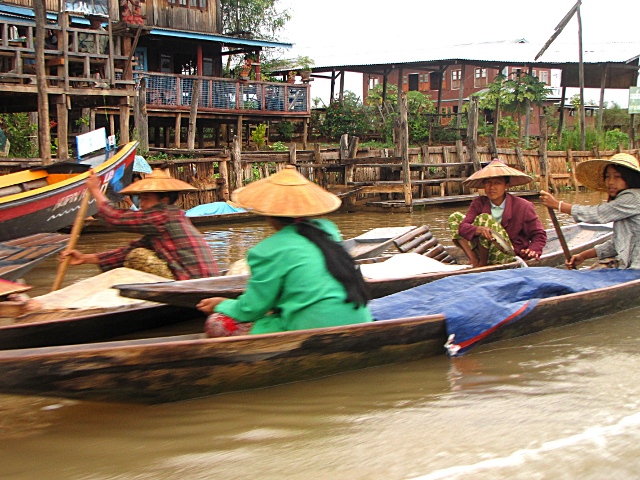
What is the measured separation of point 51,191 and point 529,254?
581 cm

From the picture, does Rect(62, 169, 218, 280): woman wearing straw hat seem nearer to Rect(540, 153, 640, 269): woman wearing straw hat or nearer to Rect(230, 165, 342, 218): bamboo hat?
Rect(230, 165, 342, 218): bamboo hat

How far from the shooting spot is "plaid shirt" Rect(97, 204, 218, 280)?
504 centimetres

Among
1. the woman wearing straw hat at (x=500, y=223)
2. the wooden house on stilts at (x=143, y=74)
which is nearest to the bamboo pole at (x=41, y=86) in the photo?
the wooden house on stilts at (x=143, y=74)

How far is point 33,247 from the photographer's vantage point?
23.2 feet

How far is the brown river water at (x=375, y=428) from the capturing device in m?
3.07

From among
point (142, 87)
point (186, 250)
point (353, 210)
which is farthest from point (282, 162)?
point (186, 250)

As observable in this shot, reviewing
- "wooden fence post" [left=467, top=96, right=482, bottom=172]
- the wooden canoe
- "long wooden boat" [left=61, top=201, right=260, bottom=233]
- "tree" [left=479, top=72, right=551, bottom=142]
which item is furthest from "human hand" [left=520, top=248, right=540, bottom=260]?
"tree" [left=479, top=72, right=551, bottom=142]

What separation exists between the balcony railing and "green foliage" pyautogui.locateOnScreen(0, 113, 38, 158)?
304cm

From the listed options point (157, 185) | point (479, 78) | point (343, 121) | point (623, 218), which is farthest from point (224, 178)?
point (479, 78)

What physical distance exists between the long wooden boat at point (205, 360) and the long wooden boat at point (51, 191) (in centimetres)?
530

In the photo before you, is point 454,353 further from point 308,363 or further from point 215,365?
point 215,365

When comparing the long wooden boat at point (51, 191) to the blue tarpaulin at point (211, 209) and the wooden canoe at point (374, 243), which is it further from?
the wooden canoe at point (374, 243)

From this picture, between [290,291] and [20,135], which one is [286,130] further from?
[290,291]

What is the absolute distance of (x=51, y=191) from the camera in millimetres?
8898
